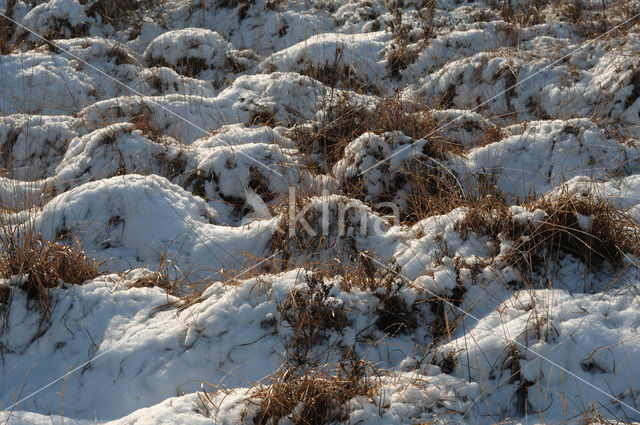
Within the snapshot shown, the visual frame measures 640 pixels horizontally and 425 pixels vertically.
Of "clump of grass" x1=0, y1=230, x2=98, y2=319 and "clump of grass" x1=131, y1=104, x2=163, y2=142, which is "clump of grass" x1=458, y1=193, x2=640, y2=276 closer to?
"clump of grass" x1=0, y1=230, x2=98, y2=319

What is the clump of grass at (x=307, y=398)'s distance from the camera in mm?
2633

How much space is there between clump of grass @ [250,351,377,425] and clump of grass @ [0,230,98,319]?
57.8 inches

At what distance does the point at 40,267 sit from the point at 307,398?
1.84 metres

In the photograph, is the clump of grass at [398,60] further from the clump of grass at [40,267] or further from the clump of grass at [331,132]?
the clump of grass at [40,267]

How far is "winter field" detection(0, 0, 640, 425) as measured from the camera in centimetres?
288

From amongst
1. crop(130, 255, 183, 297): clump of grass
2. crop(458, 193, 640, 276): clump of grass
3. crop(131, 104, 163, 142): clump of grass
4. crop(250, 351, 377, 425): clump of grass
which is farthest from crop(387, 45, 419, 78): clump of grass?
crop(250, 351, 377, 425): clump of grass

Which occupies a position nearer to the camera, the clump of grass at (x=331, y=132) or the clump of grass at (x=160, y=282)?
the clump of grass at (x=160, y=282)

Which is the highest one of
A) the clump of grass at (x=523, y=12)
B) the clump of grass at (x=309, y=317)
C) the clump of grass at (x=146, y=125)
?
the clump of grass at (x=523, y=12)

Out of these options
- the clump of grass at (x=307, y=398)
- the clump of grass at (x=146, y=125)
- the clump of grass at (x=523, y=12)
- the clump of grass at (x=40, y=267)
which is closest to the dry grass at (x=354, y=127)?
the clump of grass at (x=146, y=125)

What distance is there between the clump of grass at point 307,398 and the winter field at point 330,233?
0.03ft

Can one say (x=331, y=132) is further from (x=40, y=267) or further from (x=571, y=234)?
(x=40, y=267)

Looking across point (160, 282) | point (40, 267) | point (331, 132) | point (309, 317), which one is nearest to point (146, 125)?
point (331, 132)

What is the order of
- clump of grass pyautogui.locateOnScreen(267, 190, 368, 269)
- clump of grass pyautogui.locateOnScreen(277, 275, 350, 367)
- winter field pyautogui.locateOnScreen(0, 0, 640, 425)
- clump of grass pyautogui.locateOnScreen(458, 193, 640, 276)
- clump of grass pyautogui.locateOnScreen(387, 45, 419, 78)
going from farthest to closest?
1. clump of grass pyautogui.locateOnScreen(387, 45, 419, 78)
2. clump of grass pyautogui.locateOnScreen(267, 190, 368, 269)
3. clump of grass pyautogui.locateOnScreen(458, 193, 640, 276)
4. clump of grass pyautogui.locateOnScreen(277, 275, 350, 367)
5. winter field pyautogui.locateOnScreen(0, 0, 640, 425)

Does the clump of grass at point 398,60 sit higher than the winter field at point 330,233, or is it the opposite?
the clump of grass at point 398,60
